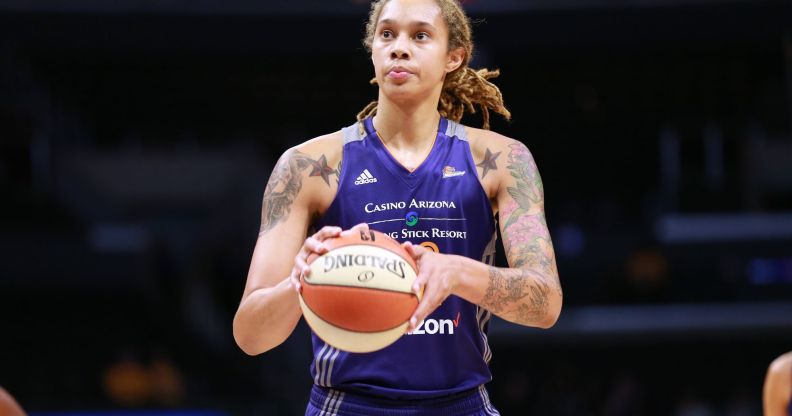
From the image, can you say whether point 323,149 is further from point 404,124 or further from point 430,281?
point 430,281

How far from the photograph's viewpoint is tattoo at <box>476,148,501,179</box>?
13.9ft

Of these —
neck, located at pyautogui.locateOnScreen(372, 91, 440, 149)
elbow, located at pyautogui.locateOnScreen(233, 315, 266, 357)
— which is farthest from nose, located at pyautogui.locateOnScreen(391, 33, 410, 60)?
elbow, located at pyautogui.locateOnScreen(233, 315, 266, 357)

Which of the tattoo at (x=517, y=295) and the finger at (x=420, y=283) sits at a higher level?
the finger at (x=420, y=283)

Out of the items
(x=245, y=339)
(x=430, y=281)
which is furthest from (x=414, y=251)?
(x=245, y=339)

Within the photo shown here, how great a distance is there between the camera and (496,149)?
429 centimetres

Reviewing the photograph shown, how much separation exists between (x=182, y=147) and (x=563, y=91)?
8332mm

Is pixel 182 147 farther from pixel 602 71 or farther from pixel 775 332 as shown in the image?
pixel 775 332

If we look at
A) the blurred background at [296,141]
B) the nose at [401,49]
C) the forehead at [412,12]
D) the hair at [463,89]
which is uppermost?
the forehead at [412,12]

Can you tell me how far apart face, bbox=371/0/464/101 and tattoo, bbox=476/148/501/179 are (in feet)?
1.16

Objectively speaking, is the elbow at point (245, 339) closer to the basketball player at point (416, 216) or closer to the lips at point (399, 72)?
the basketball player at point (416, 216)

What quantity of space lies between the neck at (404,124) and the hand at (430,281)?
0.90 meters

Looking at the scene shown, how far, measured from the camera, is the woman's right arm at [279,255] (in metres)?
3.75

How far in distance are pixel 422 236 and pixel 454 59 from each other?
0.85 metres

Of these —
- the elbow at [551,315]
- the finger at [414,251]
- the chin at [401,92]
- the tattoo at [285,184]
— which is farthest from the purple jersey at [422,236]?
the finger at [414,251]
